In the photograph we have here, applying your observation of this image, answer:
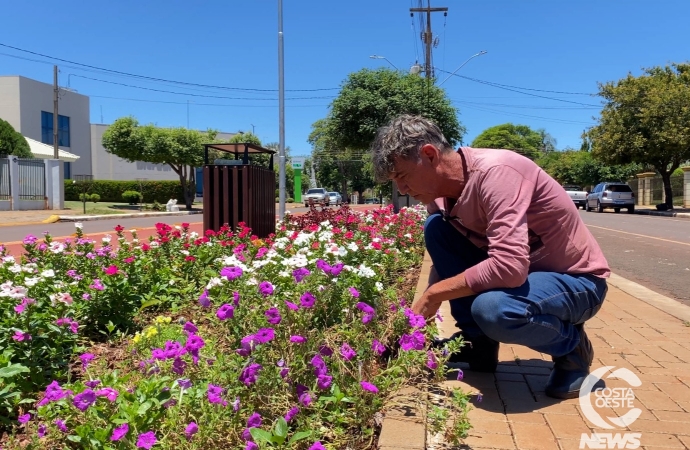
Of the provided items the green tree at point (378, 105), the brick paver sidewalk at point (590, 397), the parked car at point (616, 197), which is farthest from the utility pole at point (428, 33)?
the brick paver sidewalk at point (590, 397)

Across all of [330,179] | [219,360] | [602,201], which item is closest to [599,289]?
[219,360]

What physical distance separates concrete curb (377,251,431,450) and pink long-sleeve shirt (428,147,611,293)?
1.68ft

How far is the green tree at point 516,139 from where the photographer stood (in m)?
69.8

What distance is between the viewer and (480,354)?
2785mm

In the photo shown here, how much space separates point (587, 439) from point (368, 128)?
703 inches

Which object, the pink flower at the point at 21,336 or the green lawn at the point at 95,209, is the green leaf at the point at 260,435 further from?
the green lawn at the point at 95,209

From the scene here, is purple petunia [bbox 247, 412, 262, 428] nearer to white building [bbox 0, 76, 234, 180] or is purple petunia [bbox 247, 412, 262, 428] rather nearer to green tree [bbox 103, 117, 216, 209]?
green tree [bbox 103, 117, 216, 209]

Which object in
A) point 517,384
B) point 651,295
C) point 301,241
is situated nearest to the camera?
point 517,384

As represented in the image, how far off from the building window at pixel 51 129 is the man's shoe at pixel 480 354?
42890 mm

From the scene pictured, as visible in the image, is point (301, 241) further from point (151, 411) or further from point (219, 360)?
point (151, 411)

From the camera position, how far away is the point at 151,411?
1.76 metres

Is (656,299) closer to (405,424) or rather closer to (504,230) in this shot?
(504,230)

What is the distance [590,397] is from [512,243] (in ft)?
3.10

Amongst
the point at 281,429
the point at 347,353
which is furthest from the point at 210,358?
the point at 281,429
